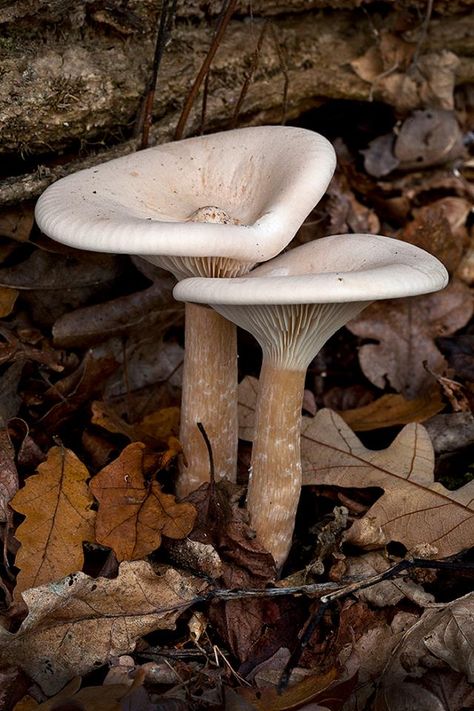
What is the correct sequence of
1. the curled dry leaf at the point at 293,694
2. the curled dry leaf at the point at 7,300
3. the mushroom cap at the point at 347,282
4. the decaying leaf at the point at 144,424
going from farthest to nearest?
the curled dry leaf at the point at 7,300
the decaying leaf at the point at 144,424
the curled dry leaf at the point at 293,694
the mushroom cap at the point at 347,282

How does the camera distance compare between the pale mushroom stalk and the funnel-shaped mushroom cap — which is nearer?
the funnel-shaped mushroom cap

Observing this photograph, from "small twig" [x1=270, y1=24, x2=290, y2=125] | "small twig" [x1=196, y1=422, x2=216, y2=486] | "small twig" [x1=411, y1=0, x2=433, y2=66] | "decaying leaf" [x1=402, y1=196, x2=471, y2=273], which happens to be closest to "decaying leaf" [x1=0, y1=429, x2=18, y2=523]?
"small twig" [x1=196, y1=422, x2=216, y2=486]

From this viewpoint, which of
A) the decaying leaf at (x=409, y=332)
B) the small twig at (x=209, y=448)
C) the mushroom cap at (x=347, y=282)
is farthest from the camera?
the decaying leaf at (x=409, y=332)

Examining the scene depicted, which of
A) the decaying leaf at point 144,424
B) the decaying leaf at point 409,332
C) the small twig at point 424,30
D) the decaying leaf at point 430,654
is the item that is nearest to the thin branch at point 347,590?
the decaying leaf at point 430,654

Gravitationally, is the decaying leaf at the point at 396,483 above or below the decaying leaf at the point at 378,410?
above

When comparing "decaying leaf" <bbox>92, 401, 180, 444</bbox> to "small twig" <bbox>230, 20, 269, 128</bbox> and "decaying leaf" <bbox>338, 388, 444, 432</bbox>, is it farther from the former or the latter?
"small twig" <bbox>230, 20, 269, 128</bbox>

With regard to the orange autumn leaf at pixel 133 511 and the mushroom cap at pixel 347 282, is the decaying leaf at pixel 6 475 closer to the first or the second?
the orange autumn leaf at pixel 133 511

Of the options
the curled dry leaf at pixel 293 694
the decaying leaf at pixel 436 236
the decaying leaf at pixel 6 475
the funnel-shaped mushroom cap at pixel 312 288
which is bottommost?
the curled dry leaf at pixel 293 694

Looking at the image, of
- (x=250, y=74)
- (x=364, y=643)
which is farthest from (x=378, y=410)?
(x=250, y=74)
